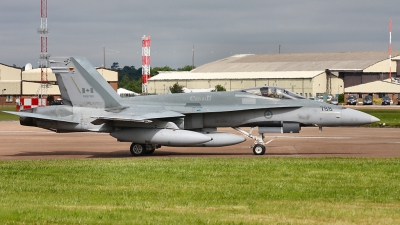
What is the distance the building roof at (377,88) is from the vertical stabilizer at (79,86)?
7859 cm

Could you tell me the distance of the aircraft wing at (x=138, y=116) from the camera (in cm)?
2050

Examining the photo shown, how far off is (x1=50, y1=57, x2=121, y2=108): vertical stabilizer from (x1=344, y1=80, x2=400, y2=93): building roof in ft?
258

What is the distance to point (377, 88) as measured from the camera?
317 feet

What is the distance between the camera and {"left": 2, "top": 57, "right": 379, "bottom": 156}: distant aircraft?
21.0m

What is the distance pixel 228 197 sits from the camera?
11328 mm

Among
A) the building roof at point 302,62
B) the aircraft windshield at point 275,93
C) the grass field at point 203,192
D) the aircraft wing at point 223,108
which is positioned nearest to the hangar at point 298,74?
the building roof at point 302,62

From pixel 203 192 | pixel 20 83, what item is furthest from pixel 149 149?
pixel 20 83

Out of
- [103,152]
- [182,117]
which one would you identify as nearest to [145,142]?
[182,117]

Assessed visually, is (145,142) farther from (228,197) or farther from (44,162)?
(228,197)

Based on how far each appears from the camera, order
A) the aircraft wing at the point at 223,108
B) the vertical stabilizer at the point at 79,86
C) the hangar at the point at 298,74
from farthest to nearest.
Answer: the hangar at the point at 298,74
the vertical stabilizer at the point at 79,86
the aircraft wing at the point at 223,108

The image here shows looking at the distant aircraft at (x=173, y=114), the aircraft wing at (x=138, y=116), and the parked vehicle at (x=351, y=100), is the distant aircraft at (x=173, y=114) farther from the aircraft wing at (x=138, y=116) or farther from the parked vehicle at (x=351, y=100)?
the parked vehicle at (x=351, y=100)

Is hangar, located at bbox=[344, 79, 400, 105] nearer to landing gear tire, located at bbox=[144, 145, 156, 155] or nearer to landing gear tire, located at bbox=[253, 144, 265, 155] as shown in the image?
landing gear tire, located at bbox=[253, 144, 265, 155]

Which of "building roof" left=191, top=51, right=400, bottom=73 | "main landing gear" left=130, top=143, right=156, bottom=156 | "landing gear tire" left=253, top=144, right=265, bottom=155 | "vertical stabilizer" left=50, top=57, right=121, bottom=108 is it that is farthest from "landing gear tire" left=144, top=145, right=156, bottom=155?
"building roof" left=191, top=51, right=400, bottom=73

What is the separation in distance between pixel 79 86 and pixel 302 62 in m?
90.6
